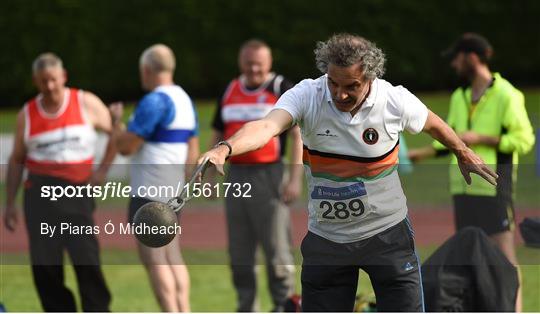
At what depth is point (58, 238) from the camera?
7.86m

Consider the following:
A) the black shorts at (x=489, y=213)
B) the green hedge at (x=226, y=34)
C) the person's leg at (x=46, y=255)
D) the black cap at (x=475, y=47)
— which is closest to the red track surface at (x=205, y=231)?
the black shorts at (x=489, y=213)

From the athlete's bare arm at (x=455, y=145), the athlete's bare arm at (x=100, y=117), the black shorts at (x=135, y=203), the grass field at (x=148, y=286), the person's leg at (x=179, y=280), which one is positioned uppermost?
the athlete's bare arm at (x=100, y=117)

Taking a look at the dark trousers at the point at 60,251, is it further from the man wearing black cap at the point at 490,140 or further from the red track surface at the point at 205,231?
the man wearing black cap at the point at 490,140

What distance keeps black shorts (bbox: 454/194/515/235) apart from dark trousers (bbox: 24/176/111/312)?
97.7 inches

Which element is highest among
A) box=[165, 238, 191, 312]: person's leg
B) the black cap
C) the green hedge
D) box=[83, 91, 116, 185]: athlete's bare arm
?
the green hedge

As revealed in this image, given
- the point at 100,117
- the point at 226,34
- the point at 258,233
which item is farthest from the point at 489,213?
the point at 226,34

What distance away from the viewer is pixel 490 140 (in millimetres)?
7441

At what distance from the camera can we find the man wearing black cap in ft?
24.4

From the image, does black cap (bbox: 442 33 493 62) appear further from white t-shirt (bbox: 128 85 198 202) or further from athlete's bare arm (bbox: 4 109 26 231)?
athlete's bare arm (bbox: 4 109 26 231)

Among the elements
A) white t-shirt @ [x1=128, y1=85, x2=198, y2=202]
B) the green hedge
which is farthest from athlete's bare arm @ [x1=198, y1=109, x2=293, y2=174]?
the green hedge

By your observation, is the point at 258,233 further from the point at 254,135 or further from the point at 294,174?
the point at 254,135

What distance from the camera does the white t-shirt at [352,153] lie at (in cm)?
515

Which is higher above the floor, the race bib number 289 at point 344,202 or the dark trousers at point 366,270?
the race bib number 289 at point 344,202

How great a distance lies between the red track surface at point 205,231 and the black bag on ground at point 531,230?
0.40 meters
